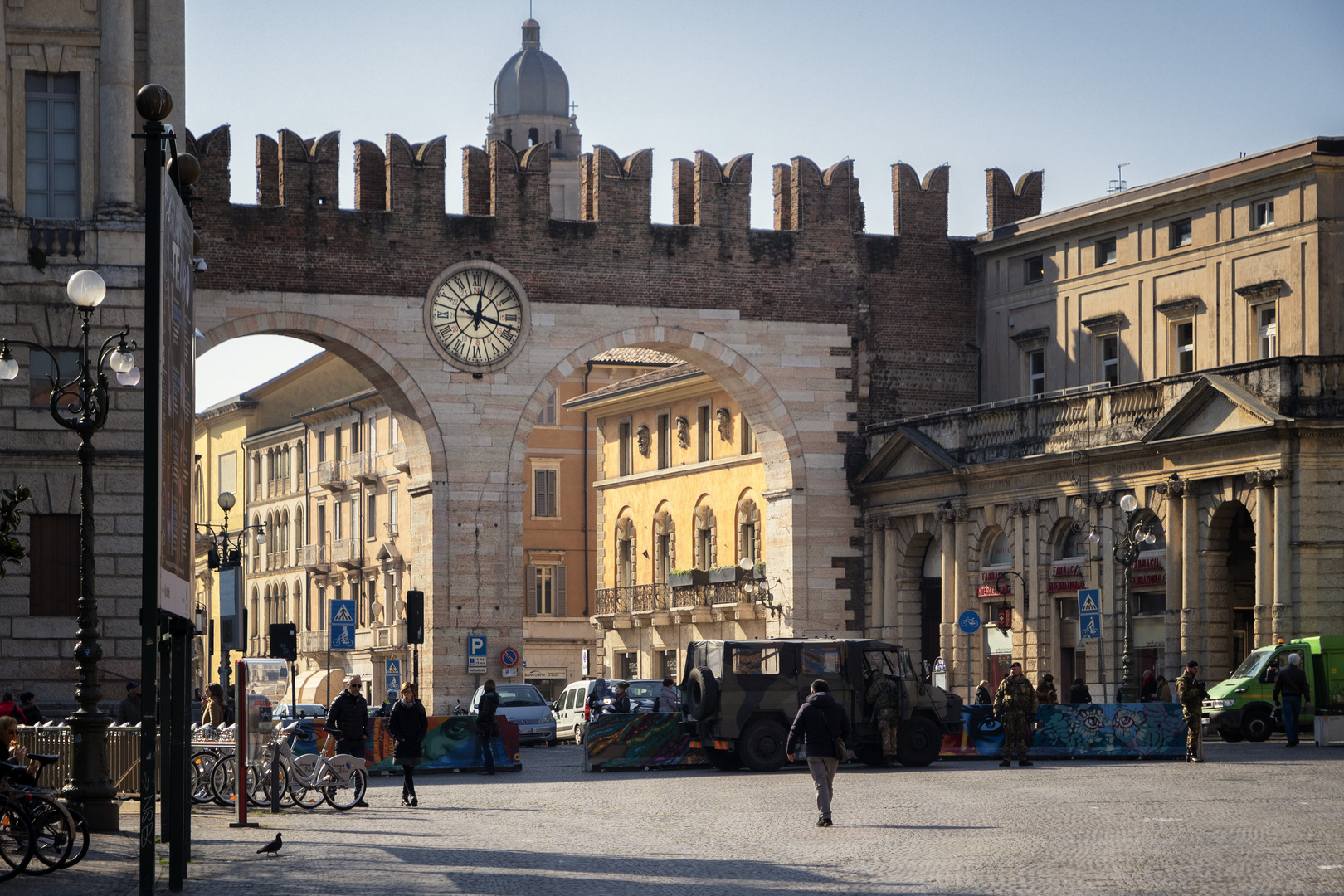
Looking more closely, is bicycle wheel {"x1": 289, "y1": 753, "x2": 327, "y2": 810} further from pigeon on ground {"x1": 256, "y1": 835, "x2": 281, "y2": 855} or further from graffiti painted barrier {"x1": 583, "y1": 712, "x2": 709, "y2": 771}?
graffiti painted barrier {"x1": 583, "y1": 712, "x2": 709, "y2": 771}

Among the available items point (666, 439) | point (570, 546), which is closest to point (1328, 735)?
point (666, 439)

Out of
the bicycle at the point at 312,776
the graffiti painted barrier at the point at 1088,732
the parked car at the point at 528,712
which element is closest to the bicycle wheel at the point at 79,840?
the bicycle at the point at 312,776

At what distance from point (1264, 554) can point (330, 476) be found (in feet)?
168

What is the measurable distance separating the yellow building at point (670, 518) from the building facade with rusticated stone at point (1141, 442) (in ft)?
30.4

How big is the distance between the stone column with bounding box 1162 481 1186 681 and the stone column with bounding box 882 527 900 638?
323 inches

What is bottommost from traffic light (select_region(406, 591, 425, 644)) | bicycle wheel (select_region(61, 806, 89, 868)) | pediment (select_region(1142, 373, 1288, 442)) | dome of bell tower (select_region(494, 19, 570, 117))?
bicycle wheel (select_region(61, 806, 89, 868))

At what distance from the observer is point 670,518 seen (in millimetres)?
63094

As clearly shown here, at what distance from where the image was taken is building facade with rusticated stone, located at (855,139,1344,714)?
122 ft

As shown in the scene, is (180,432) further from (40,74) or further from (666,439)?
(666,439)

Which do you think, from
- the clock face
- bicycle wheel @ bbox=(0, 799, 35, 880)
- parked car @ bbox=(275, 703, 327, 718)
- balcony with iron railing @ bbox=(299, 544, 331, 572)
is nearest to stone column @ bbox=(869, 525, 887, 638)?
the clock face

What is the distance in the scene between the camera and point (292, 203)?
43344 mm

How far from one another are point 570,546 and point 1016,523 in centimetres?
3323

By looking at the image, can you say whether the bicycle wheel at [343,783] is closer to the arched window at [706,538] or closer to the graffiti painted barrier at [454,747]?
the graffiti painted barrier at [454,747]

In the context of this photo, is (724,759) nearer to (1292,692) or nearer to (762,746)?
(762,746)
